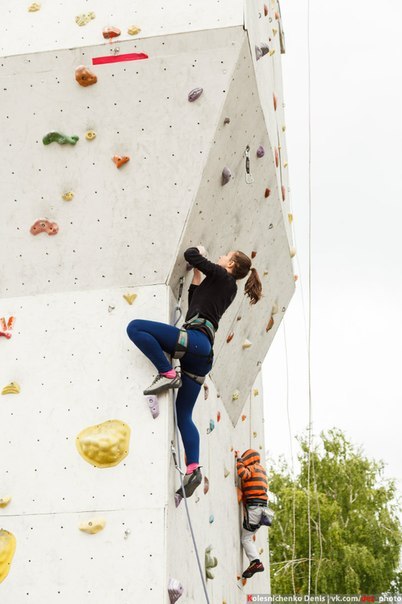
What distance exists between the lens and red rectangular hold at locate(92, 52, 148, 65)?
611 centimetres

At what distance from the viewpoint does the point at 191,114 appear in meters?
6.05

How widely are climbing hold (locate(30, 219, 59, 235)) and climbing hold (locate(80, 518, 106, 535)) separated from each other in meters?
1.93

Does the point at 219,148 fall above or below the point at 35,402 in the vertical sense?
above

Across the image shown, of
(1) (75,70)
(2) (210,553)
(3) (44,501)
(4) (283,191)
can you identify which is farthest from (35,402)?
(4) (283,191)

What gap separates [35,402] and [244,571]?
10.9ft

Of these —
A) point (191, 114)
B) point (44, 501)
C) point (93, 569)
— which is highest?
point (191, 114)

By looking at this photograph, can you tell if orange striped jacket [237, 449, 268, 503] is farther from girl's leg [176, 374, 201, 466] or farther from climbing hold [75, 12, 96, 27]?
climbing hold [75, 12, 96, 27]

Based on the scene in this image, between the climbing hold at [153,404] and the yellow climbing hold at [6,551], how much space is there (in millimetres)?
1112

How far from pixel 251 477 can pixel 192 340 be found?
302 centimetres

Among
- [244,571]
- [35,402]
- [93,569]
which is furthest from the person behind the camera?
[244,571]

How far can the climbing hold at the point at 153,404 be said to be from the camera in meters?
5.62

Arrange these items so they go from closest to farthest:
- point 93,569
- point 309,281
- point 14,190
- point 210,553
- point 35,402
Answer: point 93,569 → point 35,402 → point 14,190 → point 210,553 → point 309,281

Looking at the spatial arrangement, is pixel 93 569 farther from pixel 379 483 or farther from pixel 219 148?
pixel 379 483

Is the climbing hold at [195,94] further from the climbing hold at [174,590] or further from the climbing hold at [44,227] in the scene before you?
Answer: the climbing hold at [174,590]
